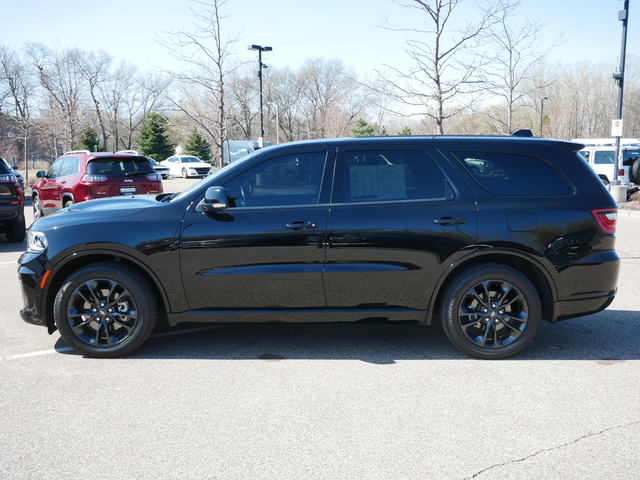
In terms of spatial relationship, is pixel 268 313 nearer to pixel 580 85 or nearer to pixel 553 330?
pixel 553 330

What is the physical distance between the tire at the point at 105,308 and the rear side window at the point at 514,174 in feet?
9.16

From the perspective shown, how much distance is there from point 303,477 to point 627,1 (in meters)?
20.2

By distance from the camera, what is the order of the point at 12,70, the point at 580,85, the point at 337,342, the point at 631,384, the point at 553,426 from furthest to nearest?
1. the point at 580,85
2. the point at 12,70
3. the point at 337,342
4. the point at 631,384
5. the point at 553,426

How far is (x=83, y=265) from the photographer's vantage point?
5016 mm

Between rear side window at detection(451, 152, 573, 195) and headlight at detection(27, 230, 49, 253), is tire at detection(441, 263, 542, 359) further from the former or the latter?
headlight at detection(27, 230, 49, 253)

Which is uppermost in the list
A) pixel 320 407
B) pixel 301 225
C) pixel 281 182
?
pixel 281 182

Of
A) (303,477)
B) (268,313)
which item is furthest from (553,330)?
(303,477)

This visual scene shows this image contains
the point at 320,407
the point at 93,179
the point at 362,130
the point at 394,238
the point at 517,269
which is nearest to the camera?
the point at 320,407

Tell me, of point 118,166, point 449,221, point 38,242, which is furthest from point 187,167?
point 449,221

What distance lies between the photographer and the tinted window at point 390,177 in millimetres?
4875

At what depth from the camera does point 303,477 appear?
303cm

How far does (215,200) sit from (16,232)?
8.94 metres

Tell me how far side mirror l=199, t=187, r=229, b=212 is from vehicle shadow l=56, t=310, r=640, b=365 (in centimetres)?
121

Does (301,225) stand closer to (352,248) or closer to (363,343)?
(352,248)
